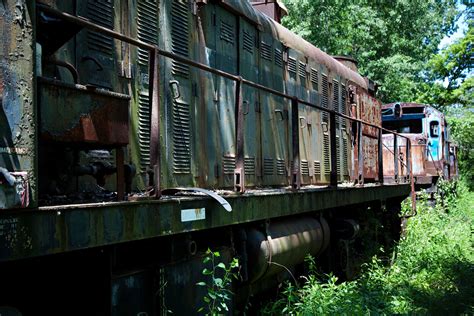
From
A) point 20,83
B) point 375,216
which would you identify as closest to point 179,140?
point 20,83

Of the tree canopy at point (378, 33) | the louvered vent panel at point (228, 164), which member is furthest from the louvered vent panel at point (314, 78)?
the tree canopy at point (378, 33)

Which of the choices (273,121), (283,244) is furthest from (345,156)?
(283,244)

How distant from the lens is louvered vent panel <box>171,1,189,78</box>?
5.25 meters

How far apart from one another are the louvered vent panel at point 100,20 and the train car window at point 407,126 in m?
15.9

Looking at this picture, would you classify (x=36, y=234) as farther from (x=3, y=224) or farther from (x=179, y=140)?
(x=179, y=140)

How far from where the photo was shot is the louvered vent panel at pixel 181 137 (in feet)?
16.5

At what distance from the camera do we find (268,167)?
23.2 feet

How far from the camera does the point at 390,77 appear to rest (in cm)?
2491

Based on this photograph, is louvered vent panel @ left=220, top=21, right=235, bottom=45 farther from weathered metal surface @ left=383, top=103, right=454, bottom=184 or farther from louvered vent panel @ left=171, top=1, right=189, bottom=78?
weathered metal surface @ left=383, top=103, right=454, bottom=184

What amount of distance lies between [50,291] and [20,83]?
1394 mm

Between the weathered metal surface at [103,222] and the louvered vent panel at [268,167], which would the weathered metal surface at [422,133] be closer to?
the louvered vent panel at [268,167]

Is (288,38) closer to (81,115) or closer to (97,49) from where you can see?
(97,49)

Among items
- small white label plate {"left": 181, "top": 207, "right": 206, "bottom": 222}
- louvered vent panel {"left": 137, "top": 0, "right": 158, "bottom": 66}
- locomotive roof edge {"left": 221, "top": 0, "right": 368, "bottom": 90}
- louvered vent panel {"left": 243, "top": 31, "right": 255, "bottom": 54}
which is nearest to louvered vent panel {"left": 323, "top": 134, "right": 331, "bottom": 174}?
locomotive roof edge {"left": 221, "top": 0, "right": 368, "bottom": 90}

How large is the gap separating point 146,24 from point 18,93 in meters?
2.51
